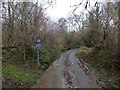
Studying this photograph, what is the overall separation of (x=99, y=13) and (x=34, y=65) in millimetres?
15173

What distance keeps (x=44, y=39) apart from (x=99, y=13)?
29.2 feet

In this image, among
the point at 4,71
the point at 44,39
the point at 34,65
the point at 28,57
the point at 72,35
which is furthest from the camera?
the point at 72,35

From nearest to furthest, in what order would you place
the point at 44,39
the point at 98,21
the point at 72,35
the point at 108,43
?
the point at 108,43 < the point at 44,39 < the point at 98,21 < the point at 72,35

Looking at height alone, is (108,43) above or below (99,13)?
below

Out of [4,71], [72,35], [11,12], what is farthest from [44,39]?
[72,35]

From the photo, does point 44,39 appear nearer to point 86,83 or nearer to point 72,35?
point 86,83

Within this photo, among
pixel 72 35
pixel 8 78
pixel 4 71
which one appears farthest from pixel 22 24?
pixel 72 35

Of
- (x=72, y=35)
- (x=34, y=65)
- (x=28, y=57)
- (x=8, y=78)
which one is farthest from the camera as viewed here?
(x=72, y=35)

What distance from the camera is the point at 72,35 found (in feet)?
190

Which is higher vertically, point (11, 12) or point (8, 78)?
point (11, 12)

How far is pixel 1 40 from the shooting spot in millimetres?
19688

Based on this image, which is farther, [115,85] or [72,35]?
[72,35]

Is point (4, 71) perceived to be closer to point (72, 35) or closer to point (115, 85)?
point (115, 85)

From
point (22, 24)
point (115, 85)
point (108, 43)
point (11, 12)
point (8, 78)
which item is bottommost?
point (115, 85)
